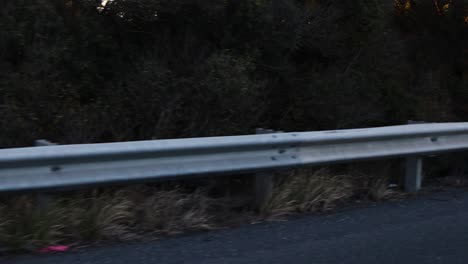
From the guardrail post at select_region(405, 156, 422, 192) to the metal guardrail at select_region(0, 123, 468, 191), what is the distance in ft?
0.04

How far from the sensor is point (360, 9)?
11016 mm

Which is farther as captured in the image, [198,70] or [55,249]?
[198,70]

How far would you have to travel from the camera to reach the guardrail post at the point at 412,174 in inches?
327

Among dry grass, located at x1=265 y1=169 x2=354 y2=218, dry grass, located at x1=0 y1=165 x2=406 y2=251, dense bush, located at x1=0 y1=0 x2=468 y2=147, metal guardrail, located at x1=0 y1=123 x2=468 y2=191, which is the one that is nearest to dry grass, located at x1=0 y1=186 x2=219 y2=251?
dry grass, located at x1=0 y1=165 x2=406 y2=251

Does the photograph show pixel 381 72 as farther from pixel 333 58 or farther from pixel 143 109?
pixel 143 109

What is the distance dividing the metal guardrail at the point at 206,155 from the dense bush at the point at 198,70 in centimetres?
133

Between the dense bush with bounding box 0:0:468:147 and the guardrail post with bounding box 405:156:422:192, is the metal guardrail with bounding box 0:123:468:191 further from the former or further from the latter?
the dense bush with bounding box 0:0:468:147

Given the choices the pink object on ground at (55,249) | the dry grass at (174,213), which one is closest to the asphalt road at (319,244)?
the pink object on ground at (55,249)

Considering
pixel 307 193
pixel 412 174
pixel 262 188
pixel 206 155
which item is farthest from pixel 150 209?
pixel 412 174

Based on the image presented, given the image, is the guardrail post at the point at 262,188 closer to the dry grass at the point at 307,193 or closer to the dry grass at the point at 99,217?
the dry grass at the point at 307,193

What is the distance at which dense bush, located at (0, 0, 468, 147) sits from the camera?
7.70 metres

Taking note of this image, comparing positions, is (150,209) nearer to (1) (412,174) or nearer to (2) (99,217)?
(2) (99,217)

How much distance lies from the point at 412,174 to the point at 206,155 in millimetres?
3075

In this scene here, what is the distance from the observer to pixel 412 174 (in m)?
8.31
